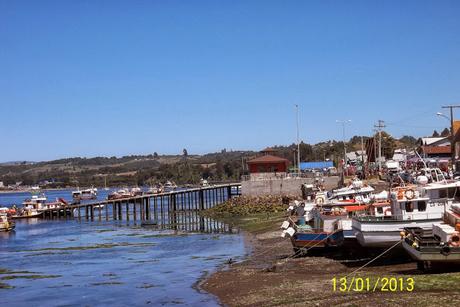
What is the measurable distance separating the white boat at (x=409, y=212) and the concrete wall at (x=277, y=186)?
59.2m

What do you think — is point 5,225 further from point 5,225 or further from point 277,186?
point 277,186

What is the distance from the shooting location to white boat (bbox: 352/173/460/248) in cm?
3042

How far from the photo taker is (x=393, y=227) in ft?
101

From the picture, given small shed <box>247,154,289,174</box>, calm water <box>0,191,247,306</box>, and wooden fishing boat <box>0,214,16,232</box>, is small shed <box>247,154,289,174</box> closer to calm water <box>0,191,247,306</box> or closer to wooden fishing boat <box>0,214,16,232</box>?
calm water <box>0,191,247,306</box>

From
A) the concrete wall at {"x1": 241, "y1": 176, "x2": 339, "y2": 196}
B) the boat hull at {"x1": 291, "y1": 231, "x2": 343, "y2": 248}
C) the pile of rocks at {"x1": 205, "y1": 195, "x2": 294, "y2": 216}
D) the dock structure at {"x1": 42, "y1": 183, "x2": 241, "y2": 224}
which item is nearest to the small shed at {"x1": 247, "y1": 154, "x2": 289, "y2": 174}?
the concrete wall at {"x1": 241, "y1": 176, "x2": 339, "y2": 196}

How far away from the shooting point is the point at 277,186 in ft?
306

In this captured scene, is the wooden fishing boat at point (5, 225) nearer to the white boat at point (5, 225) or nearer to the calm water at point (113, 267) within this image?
the white boat at point (5, 225)

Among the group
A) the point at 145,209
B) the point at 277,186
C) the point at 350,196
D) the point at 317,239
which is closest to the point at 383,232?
the point at 317,239

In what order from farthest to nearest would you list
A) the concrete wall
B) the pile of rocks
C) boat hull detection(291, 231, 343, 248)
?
the concrete wall
the pile of rocks
boat hull detection(291, 231, 343, 248)

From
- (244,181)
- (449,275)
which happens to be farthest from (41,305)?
(244,181)

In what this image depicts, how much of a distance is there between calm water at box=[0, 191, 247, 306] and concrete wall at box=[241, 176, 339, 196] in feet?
82.6
